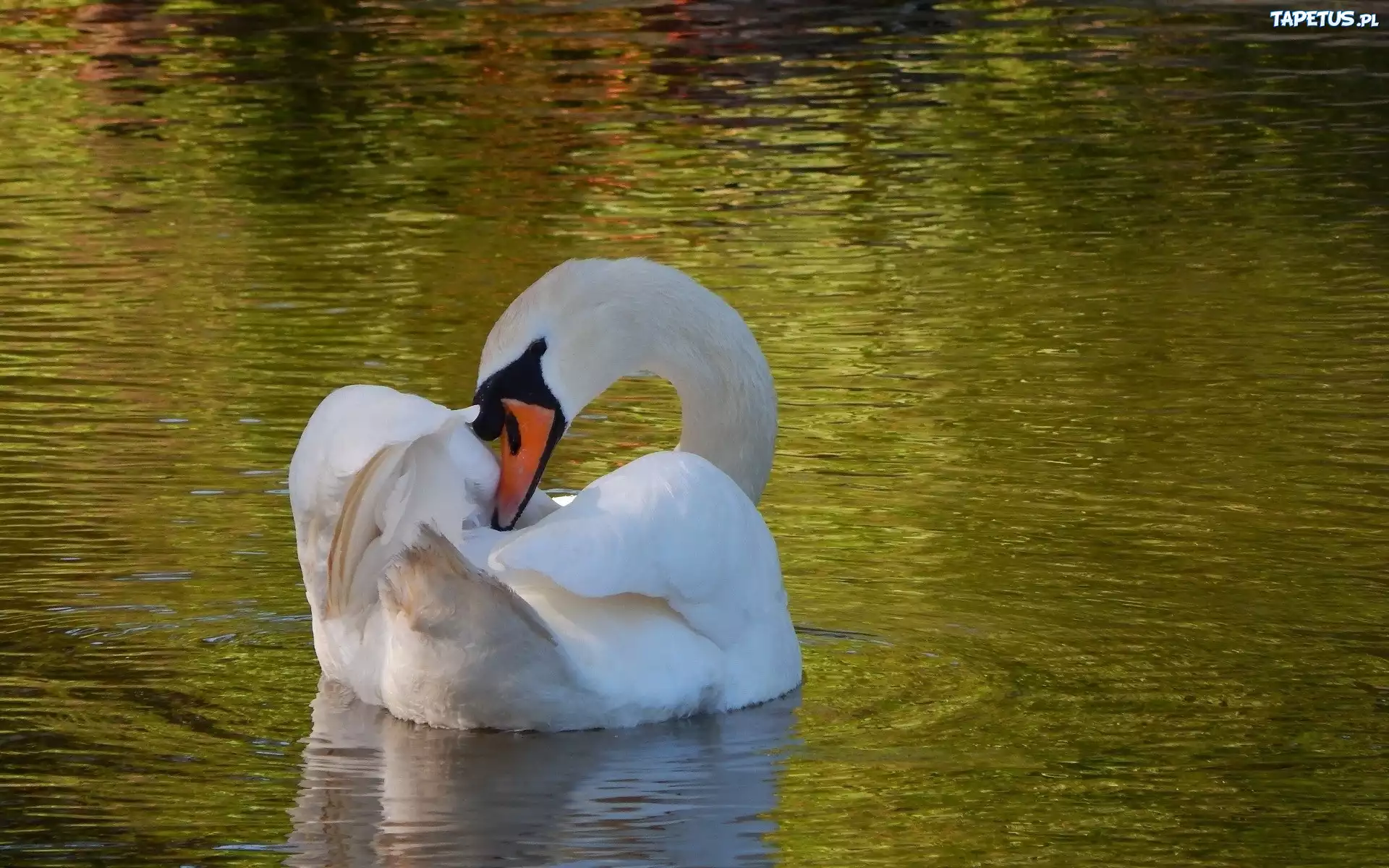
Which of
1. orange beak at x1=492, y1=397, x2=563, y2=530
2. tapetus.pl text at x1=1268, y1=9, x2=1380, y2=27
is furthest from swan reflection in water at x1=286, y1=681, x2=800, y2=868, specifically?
tapetus.pl text at x1=1268, y1=9, x2=1380, y2=27

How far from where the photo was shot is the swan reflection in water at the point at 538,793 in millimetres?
5363

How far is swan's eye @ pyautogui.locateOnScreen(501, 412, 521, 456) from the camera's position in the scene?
6793 millimetres

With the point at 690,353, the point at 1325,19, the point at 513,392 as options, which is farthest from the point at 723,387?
the point at 1325,19

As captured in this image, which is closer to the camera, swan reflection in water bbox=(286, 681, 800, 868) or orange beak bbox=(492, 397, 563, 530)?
swan reflection in water bbox=(286, 681, 800, 868)

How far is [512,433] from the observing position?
22.3 ft

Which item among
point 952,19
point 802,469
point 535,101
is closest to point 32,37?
point 535,101

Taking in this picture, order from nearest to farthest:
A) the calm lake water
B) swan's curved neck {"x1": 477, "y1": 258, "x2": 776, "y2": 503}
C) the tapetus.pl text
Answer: the calm lake water
swan's curved neck {"x1": 477, "y1": 258, "x2": 776, "y2": 503}
the tapetus.pl text

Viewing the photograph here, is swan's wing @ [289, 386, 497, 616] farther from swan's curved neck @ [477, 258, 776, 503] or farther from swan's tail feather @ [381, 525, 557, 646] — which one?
swan's curved neck @ [477, 258, 776, 503]

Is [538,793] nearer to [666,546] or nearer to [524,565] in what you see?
[524,565]

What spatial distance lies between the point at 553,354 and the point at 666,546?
1131mm

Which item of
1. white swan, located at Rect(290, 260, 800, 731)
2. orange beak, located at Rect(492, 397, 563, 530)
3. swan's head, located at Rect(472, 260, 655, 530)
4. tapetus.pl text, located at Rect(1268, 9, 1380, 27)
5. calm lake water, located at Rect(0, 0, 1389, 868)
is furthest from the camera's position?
tapetus.pl text, located at Rect(1268, 9, 1380, 27)

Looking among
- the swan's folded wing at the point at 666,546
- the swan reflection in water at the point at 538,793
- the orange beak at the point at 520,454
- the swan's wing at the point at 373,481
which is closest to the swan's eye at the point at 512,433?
the orange beak at the point at 520,454

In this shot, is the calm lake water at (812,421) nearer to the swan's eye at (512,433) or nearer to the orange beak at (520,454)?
the orange beak at (520,454)

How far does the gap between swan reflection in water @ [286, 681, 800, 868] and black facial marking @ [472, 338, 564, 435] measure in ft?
2.48
